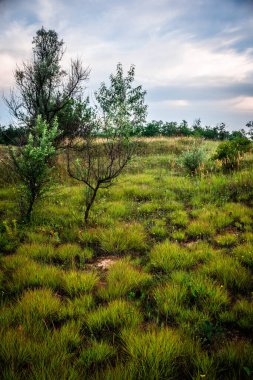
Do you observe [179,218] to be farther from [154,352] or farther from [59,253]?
[154,352]

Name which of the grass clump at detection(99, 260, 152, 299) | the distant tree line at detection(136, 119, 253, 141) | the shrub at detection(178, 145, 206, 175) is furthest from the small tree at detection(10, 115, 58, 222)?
the distant tree line at detection(136, 119, 253, 141)

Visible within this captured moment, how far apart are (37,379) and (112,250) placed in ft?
9.96

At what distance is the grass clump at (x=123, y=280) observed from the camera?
340 centimetres

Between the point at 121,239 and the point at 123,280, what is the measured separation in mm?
1592

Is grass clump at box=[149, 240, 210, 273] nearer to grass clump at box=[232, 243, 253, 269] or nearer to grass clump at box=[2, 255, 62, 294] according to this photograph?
grass clump at box=[232, 243, 253, 269]

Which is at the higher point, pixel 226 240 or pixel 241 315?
pixel 226 240

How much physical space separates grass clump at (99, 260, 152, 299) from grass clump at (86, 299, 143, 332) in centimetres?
35

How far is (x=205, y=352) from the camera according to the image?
7.63 ft

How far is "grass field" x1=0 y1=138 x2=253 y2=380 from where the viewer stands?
2217mm

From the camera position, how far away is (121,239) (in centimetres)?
521

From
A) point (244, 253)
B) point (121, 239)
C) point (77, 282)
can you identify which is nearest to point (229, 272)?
point (244, 253)

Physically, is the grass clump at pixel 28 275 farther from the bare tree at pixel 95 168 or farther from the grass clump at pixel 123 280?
the bare tree at pixel 95 168

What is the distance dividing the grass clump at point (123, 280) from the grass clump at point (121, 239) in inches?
33.9

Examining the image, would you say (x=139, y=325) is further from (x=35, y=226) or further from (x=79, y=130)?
(x=79, y=130)
